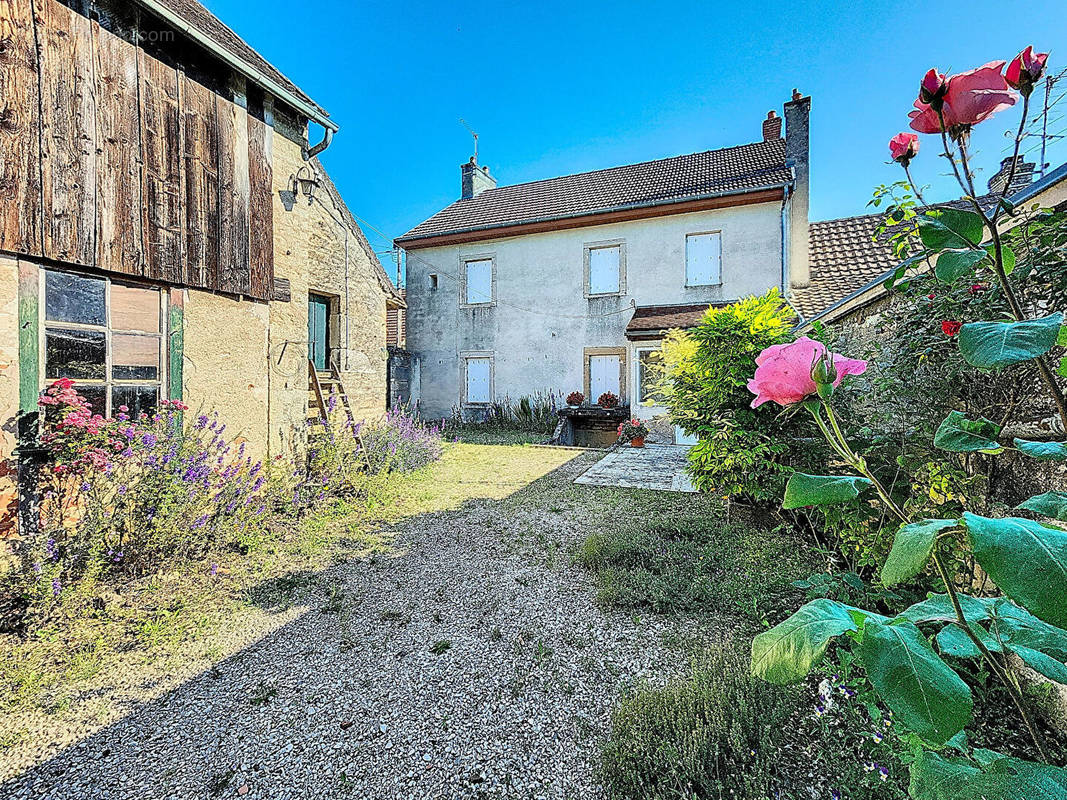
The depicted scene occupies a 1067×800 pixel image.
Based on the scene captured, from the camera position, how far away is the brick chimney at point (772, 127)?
1210cm

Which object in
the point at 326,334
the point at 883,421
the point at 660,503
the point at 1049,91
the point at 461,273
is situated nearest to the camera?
the point at 1049,91

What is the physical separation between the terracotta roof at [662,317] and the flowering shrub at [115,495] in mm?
8650

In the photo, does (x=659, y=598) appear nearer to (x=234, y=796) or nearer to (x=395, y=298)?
(x=234, y=796)

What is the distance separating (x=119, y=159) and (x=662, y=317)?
9378 mm

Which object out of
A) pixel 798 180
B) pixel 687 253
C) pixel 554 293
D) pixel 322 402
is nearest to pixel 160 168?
pixel 322 402

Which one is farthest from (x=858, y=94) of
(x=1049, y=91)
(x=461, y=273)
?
(x=461, y=273)

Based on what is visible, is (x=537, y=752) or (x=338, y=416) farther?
(x=338, y=416)

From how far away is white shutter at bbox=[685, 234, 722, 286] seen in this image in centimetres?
1054

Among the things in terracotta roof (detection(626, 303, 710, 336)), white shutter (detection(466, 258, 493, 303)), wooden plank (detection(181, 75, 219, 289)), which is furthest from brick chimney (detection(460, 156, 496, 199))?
wooden plank (detection(181, 75, 219, 289))

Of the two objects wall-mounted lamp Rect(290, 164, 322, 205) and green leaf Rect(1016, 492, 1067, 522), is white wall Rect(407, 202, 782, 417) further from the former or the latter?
green leaf Rect(1016, 492, 1067, 522)

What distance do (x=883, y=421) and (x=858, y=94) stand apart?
2966 millimetres

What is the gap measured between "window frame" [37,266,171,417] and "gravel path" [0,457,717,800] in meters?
2.50

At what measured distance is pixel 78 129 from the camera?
3.56 m

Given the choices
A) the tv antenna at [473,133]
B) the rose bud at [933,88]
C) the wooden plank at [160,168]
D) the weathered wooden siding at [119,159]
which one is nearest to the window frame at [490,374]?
the tv antenna at [473,133]
